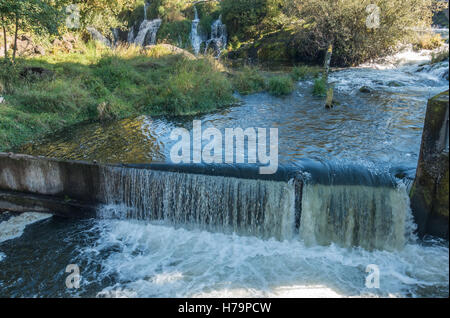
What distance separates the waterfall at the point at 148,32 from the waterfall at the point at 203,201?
23513mm

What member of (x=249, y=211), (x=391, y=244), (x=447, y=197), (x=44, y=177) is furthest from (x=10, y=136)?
(x=447, y=197)

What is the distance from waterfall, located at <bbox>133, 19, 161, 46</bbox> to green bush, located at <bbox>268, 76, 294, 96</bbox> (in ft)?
54.9

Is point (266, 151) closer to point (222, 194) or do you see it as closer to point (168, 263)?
point (222, 194)

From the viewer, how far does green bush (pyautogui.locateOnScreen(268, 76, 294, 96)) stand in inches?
602

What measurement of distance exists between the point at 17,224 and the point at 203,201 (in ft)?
13.3

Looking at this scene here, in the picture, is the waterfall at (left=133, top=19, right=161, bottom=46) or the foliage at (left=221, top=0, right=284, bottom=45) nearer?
the foliage at (left=221, top=0, right=284, bottom=45)

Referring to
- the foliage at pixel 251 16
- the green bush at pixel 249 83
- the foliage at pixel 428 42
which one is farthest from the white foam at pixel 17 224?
the foliage at pixel 251 16

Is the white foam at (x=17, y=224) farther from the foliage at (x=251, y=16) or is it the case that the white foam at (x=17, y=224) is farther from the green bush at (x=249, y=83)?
the foliage at (x=251, y=16)

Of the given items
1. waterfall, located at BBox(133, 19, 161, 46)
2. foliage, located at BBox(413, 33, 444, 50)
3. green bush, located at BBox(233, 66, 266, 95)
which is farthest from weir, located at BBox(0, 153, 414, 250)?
waterfall, located at BBox(133, 19, 161, 46)

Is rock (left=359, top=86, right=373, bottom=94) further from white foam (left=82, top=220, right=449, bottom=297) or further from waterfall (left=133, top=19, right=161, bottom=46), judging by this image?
waterfall (left=133, top=19, right=161, bottom=46)

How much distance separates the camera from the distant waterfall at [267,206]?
22.6 ft

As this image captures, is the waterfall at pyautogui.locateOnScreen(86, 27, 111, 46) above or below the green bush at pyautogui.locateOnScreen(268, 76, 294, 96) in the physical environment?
above

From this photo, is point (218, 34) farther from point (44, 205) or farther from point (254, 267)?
point (254, 267)

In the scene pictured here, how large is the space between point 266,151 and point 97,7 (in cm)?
1314
